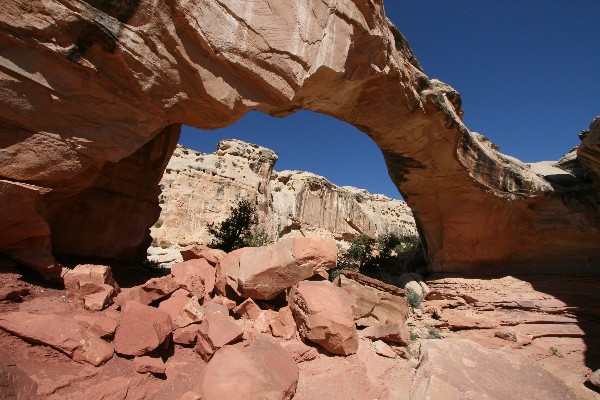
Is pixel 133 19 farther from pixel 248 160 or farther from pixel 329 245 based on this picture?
pixel 248 160

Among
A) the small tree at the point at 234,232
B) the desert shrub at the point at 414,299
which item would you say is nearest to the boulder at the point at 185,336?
the small tree at the point at 234,232

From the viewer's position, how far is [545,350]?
7766 mm

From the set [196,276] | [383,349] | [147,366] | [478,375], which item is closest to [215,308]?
[196,276]

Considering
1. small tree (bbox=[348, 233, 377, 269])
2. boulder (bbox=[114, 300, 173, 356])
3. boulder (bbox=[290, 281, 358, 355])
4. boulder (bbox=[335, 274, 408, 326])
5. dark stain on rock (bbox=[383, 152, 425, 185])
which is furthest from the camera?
small tree (bbox=[348, 233, 377, 269])

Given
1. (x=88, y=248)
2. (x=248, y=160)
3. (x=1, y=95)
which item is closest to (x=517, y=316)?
(x=88, y=248)

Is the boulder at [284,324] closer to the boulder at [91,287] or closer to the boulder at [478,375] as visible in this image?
the boulder at [478,375]

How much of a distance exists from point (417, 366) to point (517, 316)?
734 centimetres

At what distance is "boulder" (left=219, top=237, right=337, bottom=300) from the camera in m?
4.75

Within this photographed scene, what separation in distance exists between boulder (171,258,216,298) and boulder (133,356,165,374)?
1.66m

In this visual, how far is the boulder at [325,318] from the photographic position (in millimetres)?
3977

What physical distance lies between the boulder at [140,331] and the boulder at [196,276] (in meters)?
1.19

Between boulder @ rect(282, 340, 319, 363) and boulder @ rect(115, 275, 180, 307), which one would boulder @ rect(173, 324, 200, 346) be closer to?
boulder @ rect(115, 275, 180, 307)

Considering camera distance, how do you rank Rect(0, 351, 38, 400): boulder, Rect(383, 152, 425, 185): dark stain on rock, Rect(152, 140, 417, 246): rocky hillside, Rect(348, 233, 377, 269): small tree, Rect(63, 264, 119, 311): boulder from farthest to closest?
Rect(152, 140, 417, 246): rocky hillside < Rect(348, 233, 377, 269): small tree < Rect(383, 152, 425, 185): dark stain on rock < Rect(63, 264, 119, 311): boulder < Rect(0, 351, 38, 400): boulder


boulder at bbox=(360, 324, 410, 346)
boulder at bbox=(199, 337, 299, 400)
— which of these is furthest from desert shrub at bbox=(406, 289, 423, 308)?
boulder at bbox=(199, 337, 299, 400)
